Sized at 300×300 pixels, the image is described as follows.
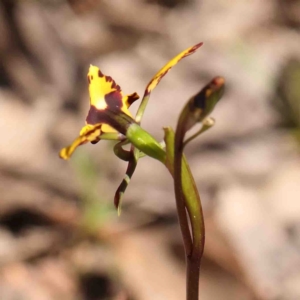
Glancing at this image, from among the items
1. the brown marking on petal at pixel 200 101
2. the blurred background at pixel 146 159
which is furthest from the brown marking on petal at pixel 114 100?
the blurred background at pixel 146 159

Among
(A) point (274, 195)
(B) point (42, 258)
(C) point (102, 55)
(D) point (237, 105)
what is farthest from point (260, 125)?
(B) point (42, 258)

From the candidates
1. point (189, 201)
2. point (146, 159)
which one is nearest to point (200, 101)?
point (189, 201)

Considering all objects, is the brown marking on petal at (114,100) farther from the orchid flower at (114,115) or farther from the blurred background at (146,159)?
the blurred background at (146,159)

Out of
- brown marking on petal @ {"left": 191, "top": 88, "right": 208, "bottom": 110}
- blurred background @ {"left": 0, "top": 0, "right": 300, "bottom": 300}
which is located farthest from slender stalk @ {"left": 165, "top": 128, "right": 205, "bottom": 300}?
blurred background @ {"left": 0, "top": 0, "right": 300, "bottom": 300}

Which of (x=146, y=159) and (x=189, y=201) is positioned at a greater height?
(x=146, y=159)

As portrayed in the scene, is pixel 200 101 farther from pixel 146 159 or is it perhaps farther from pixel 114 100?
pixel 146 159

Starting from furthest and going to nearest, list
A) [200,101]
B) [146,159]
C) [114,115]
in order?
[146,159] → [114,115] → [200,101]

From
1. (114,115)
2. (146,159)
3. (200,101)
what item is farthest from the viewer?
(146,159)

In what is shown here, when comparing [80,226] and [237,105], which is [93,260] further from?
[237,105]
